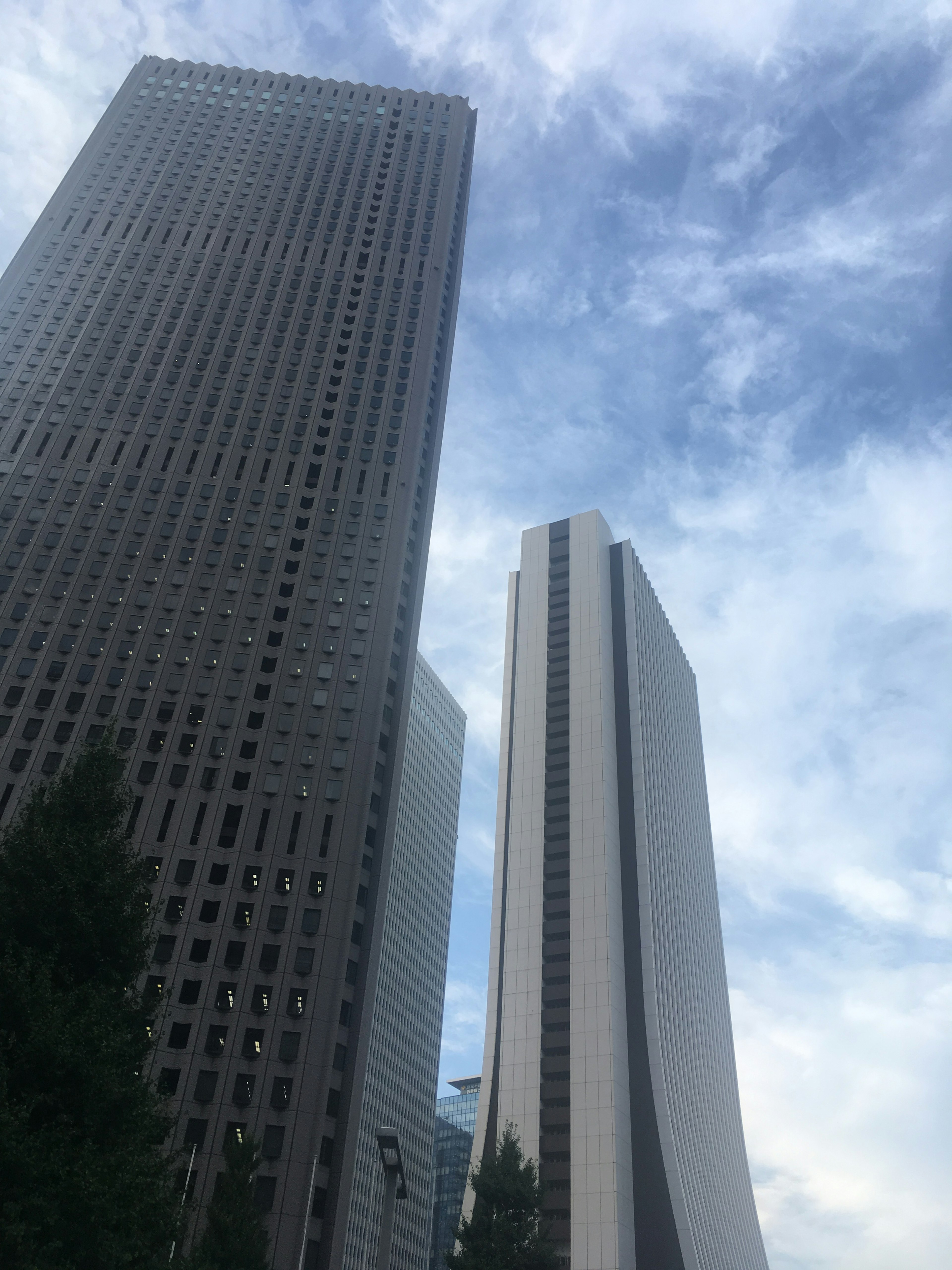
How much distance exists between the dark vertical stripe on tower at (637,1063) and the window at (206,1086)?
59.8 m

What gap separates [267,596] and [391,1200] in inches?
1963

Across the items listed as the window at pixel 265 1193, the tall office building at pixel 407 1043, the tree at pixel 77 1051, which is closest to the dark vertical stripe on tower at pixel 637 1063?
the tall office building at pixel 407 1043

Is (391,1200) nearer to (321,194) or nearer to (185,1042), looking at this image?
(185,1042)

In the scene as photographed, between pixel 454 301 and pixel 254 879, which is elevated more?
pixel 454 301

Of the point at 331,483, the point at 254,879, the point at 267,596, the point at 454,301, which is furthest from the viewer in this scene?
the point at 454,301

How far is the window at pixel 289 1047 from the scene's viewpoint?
177 ft

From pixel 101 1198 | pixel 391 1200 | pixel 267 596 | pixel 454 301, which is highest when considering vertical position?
pixel 454 301

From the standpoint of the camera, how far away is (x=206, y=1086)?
172 feet

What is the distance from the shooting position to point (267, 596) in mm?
72062

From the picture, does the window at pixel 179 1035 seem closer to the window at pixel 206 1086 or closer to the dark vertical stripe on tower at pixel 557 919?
the window at pixel 206 1086

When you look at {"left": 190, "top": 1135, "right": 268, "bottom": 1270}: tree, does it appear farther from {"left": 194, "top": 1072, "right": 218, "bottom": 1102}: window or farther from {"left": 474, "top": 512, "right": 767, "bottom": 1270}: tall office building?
{"left": 474, "top": 512, "right": 767, "bottom": 1270}: tall office building

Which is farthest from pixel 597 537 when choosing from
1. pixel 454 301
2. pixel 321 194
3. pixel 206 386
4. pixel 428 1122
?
pixel 428 1122

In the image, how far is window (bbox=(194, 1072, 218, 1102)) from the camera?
52.1 m

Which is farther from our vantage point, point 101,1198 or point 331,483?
point 331,483
